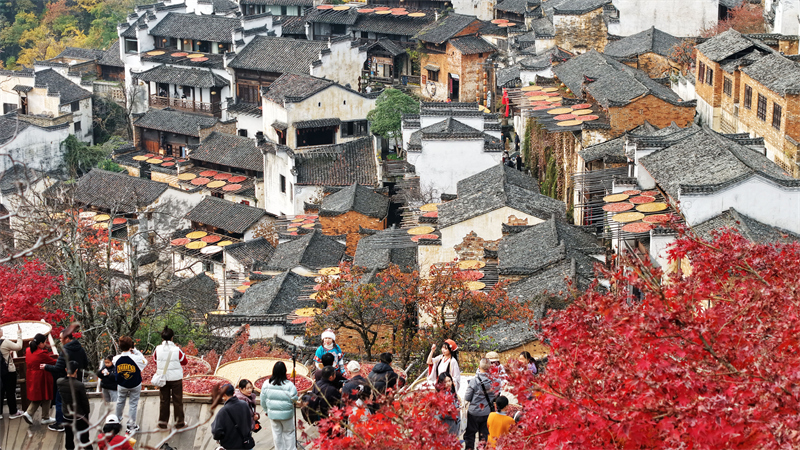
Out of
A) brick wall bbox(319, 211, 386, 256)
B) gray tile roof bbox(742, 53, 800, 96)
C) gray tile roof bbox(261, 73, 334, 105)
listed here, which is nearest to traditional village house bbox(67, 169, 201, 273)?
gray tile roof bbox(261, 73, 334, 105)

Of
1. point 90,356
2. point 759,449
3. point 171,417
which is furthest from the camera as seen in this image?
point 90,356

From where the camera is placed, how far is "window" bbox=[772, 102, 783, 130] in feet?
114

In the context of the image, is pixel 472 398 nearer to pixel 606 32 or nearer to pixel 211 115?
pixel 606 32

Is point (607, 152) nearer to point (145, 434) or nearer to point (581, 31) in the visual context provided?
point (581, 31)

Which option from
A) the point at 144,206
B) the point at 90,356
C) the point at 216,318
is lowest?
the point at 144,206

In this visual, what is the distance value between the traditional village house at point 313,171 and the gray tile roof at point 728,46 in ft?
57.7

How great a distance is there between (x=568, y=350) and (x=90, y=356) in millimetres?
11387

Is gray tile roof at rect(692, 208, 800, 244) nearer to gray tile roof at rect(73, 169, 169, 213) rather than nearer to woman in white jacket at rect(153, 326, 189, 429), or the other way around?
woman in white jacket at rect(153, 326, 189, 429)

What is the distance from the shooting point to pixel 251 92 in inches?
2692

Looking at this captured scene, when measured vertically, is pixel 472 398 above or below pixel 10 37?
above

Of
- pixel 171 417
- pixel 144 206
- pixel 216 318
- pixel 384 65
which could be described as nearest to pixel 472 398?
pixel 171 417

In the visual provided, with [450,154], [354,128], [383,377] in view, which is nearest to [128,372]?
[383,377]

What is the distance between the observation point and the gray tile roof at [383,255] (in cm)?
3538

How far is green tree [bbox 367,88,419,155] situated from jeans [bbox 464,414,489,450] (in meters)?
40.1
